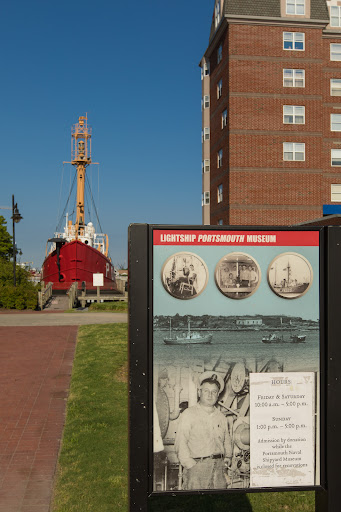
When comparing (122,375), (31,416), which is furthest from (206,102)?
(31,416)

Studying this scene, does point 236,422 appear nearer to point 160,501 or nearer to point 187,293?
point 187,293

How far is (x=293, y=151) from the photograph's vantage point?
31734 millimetres

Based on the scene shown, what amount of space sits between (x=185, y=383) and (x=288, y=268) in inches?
46.0

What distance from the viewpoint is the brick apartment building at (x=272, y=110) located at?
1219 inches

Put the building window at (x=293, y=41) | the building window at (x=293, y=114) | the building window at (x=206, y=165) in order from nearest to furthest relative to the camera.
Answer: the building window at (x=293, y=41), the building window at (x=293, y=114), the building window at (x=206, y=165)

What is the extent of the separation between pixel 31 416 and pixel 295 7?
107ft

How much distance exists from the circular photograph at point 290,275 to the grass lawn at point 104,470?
3.11 metres

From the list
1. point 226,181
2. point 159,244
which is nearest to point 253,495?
point 159,244

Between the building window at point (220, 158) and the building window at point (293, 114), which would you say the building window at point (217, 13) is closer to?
the building window at point (293, 114)

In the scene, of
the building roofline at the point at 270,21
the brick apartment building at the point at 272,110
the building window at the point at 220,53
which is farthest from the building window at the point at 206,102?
the building roofline at the point at 270,21

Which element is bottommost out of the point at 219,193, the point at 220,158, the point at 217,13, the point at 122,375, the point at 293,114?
the point at 122,375

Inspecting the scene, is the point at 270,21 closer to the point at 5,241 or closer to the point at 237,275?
the point at 237,275

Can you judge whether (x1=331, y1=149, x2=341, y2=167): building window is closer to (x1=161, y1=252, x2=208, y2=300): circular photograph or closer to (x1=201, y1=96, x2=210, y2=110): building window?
(x1=201, y1=96, x2=210, y2=110): building window

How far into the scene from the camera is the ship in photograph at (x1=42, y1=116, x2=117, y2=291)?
41.7m
